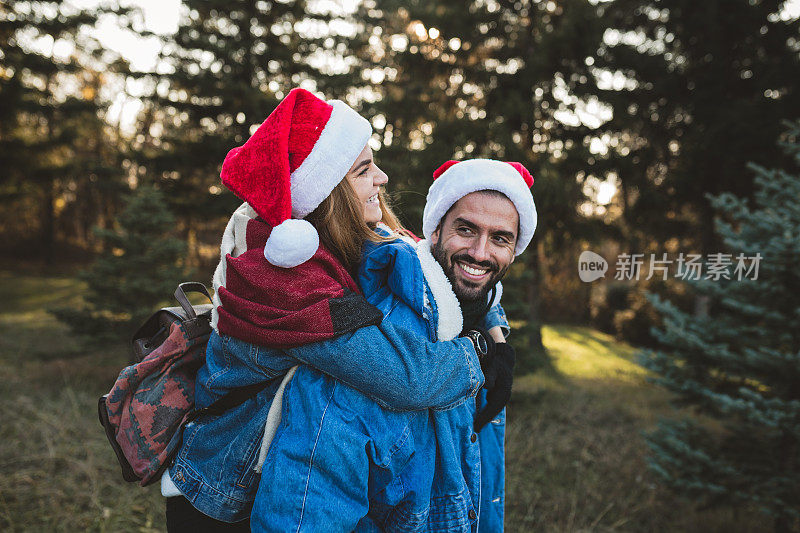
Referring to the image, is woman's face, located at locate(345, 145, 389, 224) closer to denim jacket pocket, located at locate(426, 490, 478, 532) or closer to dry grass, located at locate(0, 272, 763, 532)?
denim jacket pocket, located at locate(426, 490, 478, 532)

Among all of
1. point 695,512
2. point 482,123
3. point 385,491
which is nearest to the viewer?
point 385,491

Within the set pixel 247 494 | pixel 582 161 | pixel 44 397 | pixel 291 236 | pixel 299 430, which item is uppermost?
pixel 582 161

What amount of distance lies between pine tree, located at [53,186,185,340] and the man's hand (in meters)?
6.88

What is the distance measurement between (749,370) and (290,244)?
4.64 m

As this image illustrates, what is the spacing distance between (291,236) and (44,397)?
7.37 metres

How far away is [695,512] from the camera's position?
495cm

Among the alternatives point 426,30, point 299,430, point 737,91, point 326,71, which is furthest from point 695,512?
point 326,71

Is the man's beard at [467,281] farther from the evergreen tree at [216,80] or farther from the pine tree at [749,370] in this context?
the evergreen tree at [216,80]

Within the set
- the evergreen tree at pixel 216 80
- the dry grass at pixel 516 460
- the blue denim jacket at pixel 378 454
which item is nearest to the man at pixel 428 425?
the blue denim jacket at pixel 378 454

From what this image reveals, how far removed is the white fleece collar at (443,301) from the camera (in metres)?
1.56

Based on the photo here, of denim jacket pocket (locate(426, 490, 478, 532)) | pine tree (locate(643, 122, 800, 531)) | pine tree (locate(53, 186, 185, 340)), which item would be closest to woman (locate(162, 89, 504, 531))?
denim jacket pocket (locate(426, 490, 478, 532))

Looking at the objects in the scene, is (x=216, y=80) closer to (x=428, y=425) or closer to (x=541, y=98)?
(x=541, y=98)

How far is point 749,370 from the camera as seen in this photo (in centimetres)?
430

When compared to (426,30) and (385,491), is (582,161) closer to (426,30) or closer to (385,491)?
(426,30)
